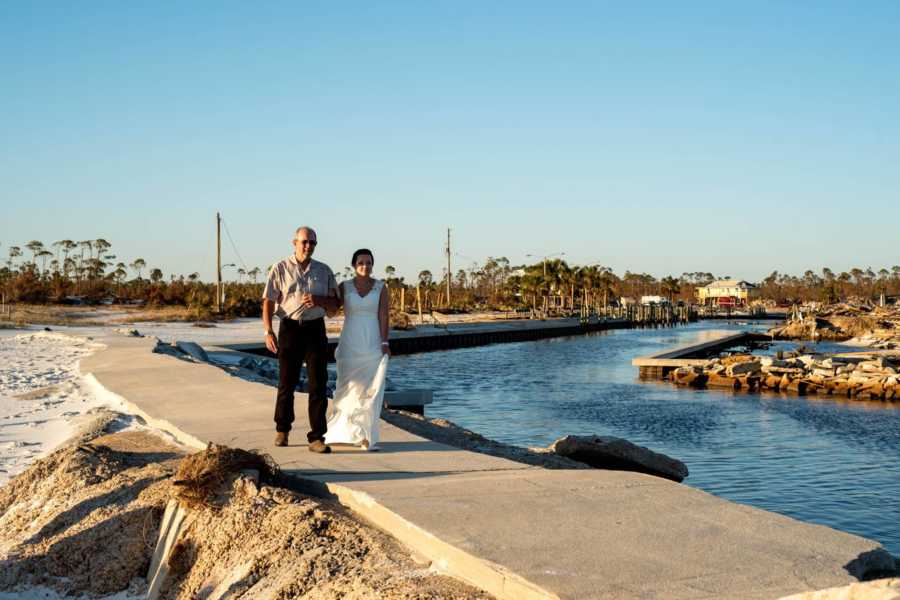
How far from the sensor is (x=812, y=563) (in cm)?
450

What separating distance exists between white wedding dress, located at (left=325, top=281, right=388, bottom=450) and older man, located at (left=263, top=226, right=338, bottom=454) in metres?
0.15

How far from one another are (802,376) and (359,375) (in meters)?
28.4

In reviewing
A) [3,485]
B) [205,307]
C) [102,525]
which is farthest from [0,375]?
[205,307]

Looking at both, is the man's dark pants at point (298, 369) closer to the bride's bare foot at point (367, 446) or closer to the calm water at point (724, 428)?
the bride's bare foot at point (367, 446)

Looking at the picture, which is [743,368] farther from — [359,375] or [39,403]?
[359,375]

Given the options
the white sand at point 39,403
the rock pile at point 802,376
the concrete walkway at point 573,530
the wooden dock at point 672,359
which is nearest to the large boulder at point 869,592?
the concrete walkway at point 573,530

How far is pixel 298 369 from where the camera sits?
8.06 metres

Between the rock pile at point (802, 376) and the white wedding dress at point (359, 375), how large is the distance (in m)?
26.8

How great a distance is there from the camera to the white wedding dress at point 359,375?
791 cm

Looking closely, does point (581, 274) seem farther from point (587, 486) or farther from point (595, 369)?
point (587, 486)

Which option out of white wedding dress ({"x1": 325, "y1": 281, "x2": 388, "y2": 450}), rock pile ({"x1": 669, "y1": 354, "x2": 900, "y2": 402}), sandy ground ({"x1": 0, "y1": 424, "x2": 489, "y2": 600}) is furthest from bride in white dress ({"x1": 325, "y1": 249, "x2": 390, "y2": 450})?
rock pile ({"x1": 669, "y1": 354, "x2": 900, "y2": 402})

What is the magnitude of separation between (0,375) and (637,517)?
15103mm

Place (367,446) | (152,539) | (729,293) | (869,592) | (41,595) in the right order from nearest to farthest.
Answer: (869,592) → (41,595) → (152,539) → (367,446) → (729,293)

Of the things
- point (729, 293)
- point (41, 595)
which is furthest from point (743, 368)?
point (729, 293)
